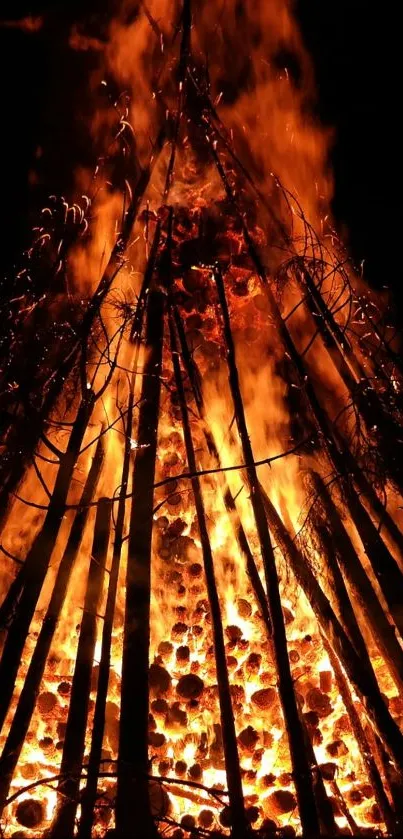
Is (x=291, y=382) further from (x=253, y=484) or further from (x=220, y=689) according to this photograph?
(x=220, y=689)

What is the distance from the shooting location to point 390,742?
368 cm

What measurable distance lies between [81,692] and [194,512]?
1922 millimetres

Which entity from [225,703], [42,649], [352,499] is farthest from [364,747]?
[42,649]

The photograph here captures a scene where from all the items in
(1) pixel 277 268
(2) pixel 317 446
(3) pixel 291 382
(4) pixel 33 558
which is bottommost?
(4) pixel 33 558

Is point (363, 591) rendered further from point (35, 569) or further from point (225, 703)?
point (35, 569)

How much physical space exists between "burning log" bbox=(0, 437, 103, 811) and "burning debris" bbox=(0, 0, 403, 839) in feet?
0.06

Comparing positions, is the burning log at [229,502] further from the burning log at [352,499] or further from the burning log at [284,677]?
the burning log at [352,499]

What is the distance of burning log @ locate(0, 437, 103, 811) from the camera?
12.0ft

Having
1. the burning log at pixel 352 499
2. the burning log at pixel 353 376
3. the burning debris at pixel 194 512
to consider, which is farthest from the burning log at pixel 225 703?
the burning log at pixel 353 376

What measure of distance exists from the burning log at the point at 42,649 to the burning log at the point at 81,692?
161 mm

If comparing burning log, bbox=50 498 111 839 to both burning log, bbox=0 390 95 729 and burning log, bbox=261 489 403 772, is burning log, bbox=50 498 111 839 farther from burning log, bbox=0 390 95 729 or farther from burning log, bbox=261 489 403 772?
burning log, bbox=261 489 403 772

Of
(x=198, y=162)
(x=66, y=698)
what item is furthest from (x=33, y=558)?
(x=198, y=162)

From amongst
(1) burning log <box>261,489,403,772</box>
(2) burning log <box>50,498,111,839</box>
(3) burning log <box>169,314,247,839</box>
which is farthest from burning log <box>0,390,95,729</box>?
(1) burning log <box>261,489,403,772</box>

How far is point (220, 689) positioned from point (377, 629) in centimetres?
127
